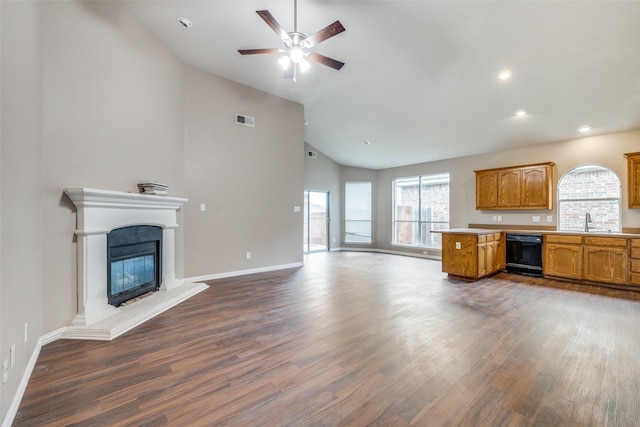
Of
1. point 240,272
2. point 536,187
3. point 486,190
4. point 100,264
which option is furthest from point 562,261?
point 100,264

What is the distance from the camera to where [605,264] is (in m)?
4.46

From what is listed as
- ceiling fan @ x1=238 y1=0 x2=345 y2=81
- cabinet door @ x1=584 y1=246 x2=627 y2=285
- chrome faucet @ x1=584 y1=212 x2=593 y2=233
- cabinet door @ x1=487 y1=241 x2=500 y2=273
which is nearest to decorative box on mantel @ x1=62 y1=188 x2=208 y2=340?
ceiling fan @ x1=238 y1=0 x2=345 y2=81

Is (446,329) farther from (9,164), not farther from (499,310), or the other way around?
(9,164)

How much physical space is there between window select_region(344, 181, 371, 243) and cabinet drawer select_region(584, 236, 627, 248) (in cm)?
538

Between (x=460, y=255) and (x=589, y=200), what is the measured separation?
2.72 meters

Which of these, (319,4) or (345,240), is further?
(345,240)

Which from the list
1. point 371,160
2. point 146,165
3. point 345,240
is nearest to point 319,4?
point 146,165

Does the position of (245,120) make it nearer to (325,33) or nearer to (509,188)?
(325,33)

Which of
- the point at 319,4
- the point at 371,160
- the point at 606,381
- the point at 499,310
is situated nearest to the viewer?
the point at 606,381

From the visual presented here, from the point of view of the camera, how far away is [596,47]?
3197mm

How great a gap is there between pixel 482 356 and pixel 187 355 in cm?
246

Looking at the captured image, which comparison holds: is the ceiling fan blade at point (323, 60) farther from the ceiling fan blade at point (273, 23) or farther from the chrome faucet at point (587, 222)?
the chrome faucet at point (587, 222)

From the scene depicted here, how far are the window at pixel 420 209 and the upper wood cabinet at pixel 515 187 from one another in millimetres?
1164

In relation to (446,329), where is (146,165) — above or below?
above
